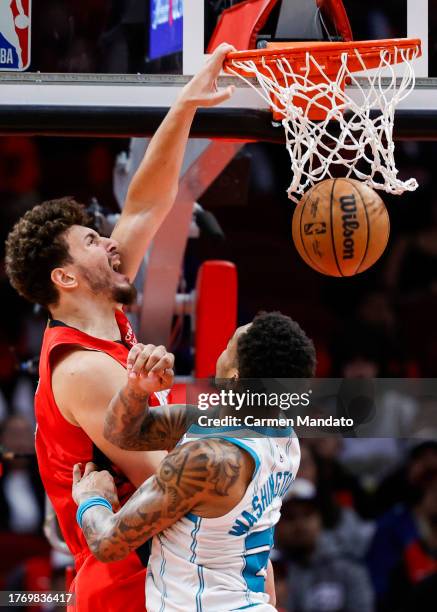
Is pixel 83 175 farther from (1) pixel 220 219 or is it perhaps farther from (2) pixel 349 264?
(2) pixel 349 264

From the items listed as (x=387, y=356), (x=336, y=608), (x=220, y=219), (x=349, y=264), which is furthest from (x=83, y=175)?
(x=349, y=264)

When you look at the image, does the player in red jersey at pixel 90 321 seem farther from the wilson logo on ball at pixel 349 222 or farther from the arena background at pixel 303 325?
the arena background at pixel 303 325

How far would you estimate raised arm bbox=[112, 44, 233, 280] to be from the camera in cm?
333

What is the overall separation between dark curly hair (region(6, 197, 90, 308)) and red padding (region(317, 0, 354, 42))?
1207mm

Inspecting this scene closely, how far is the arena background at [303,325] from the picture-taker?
5.03 metres

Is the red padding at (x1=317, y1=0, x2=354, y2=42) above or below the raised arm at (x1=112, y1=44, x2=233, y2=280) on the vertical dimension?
above

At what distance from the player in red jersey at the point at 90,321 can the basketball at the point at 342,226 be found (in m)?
0.44

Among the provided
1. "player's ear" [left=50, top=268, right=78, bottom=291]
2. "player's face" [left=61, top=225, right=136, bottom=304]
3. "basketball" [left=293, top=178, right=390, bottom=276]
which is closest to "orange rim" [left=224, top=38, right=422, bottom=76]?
"basketball" [left=293, top=178, right=390, bottom=276]

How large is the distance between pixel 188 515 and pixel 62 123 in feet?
5.65

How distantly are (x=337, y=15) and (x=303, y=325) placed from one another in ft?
Result: 12.6

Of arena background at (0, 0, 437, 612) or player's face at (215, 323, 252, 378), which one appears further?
arena background at (0, 0, 437, 612)

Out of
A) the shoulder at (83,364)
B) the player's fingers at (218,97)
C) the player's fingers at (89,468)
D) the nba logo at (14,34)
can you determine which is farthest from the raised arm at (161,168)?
the nba logo at (14,34)

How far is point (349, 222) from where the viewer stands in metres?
3.24

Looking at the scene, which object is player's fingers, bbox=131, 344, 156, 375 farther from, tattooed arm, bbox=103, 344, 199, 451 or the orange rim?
the orange rim
